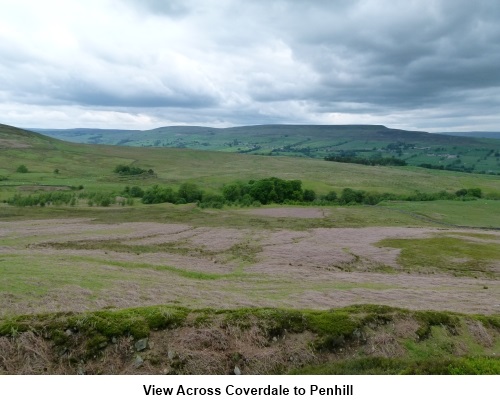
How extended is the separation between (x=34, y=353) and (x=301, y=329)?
39.4 ft

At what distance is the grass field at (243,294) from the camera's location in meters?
17.8

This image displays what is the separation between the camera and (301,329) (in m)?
20.1

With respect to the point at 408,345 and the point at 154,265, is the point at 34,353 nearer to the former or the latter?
the point at 408,345

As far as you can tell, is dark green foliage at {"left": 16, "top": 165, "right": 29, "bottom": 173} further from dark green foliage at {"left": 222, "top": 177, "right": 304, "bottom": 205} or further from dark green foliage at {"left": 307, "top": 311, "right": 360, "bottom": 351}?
dark green foliage at {"left": 307, "top": 311, "right": 360, "bottom": 351}

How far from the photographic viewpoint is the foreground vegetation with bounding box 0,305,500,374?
17.1 metres

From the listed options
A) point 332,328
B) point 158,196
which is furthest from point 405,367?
point 158,196

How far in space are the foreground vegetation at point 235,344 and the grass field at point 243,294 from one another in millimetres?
64

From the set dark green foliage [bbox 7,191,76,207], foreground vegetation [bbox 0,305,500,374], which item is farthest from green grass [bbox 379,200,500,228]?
dark green foliage [bbox 7,191,76,207]

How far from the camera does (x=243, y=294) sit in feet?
113

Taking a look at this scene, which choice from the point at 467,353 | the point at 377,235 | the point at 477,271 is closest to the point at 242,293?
the point at 467,353

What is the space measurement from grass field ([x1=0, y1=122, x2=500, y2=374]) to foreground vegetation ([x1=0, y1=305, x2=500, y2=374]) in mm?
64

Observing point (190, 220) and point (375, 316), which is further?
point (190, 220)

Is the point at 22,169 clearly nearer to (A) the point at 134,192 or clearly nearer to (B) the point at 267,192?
(A) the point at 134,192

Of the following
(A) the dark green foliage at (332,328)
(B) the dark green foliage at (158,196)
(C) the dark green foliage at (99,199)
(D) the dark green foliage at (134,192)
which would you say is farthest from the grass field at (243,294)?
Result: (D) the dark green foliage at (134,192)
